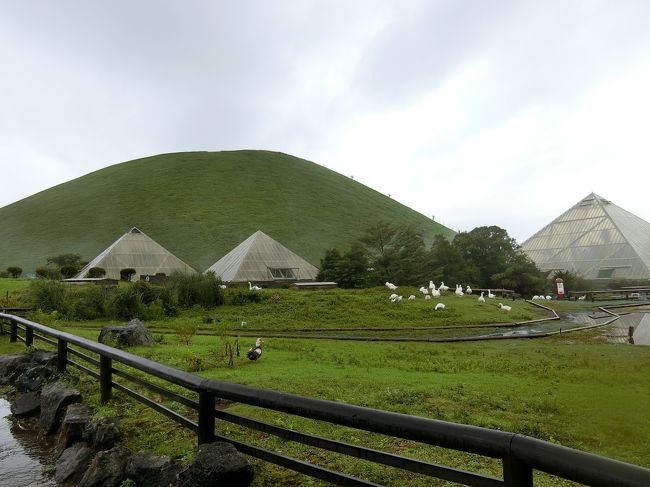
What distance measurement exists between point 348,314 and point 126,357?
21.4 m

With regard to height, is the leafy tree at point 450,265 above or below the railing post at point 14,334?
above

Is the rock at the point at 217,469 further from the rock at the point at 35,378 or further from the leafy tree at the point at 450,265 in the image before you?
the leafy tree at the point at 450,265

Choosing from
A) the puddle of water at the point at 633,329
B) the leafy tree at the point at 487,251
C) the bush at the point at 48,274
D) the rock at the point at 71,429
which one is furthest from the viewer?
the leafy tree at the point at 487,251

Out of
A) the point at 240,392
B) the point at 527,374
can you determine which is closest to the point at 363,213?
the point at 527,374

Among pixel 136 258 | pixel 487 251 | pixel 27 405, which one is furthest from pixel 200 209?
pixel 27 405

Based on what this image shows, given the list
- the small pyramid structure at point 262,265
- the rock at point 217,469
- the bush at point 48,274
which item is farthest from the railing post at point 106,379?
the small pyramid structure at point 262,265

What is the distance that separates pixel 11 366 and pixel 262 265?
3959 centimetres

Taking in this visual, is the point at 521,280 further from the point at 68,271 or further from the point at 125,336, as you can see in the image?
the point at 68,271

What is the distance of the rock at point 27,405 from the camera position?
8305 mm

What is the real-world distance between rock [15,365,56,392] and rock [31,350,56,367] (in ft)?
0.50

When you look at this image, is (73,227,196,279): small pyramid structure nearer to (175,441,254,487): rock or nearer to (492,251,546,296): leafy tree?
(492,251,546,296): leafy tree

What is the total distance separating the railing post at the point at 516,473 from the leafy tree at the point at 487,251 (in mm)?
52237

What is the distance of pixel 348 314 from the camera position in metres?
27.0

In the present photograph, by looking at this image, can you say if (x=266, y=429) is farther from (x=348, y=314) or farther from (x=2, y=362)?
(x=348, y=314)
